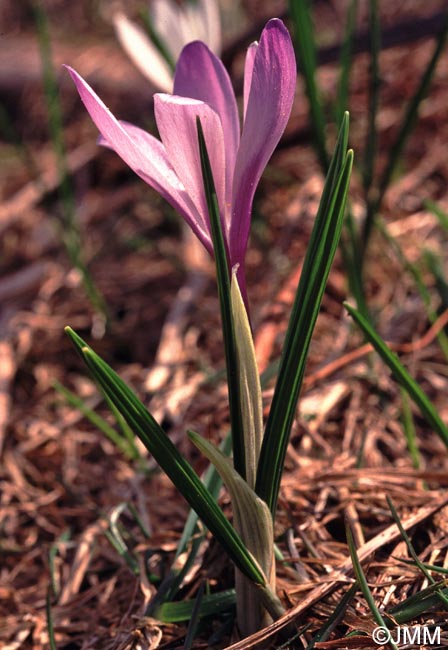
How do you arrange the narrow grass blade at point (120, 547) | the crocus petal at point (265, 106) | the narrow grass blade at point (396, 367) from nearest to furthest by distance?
the crocus petal at point (265, 106), the narrow grass blade at point (396, 367), the narrow grass blade at point (120, 547)

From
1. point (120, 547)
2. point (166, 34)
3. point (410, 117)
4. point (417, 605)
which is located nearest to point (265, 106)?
point (417, 605)

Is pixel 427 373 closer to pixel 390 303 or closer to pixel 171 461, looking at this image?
pixel 390 303

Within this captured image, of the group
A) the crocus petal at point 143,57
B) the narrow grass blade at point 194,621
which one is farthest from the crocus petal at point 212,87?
the crocus petal at point 143,57

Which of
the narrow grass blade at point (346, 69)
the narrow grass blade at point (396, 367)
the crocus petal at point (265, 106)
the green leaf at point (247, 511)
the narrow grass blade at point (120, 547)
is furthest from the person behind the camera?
the narrow grass blade at point (346, 69)

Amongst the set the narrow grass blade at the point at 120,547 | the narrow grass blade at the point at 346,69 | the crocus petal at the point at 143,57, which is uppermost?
the crocus petal at the point at 143,57

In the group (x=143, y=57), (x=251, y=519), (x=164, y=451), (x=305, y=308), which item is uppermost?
(x=143, y=57)

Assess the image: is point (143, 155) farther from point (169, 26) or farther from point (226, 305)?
point (169, 26)

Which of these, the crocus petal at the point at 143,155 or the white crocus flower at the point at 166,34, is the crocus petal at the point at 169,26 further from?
the crocus petal at the point at 143,155
